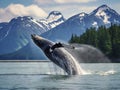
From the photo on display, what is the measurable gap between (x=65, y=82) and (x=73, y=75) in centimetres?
549

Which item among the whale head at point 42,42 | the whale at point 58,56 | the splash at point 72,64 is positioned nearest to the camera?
the whale at point 58,56

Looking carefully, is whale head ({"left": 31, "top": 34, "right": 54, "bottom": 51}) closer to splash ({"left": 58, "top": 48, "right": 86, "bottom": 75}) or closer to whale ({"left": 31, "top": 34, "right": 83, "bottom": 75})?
whale ({"left": 31, "top": 34, "right": 83, "bottom": 75})

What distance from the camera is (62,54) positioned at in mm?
40875

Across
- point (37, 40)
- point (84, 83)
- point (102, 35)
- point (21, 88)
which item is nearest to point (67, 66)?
point (37, 40)

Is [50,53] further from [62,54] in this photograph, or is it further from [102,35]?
[102,35]

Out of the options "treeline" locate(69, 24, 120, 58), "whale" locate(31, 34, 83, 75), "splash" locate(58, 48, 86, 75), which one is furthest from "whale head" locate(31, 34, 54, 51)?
"treeline" locate(69, 24, 120, 58)

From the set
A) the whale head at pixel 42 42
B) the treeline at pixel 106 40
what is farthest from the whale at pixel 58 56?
the treeline at pixel 106 40

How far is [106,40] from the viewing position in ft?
485

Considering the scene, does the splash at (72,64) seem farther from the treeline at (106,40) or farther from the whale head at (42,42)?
the treeline at (106,40)

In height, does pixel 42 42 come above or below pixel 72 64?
above

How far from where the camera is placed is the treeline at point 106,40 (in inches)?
5615

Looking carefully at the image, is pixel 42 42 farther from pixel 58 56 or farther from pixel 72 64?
pixel 72 64

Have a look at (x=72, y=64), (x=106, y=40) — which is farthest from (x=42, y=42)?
(x=106, y=40)

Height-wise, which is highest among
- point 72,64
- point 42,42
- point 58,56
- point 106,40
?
point 42,42
